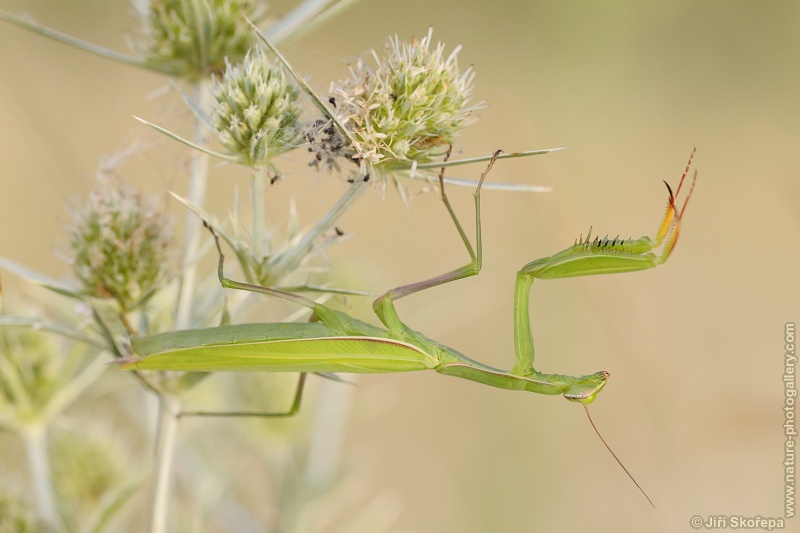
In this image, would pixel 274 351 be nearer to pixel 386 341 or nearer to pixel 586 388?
pixel 386 341

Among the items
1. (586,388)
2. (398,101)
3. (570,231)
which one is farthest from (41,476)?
(570,231)

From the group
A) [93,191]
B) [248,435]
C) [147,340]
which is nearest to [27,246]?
[248,435]

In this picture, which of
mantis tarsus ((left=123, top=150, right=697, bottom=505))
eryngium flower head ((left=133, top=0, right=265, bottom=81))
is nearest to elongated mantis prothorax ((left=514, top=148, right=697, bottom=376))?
mantis tarsus ((left=123, top=150, right=697, bottom=505))

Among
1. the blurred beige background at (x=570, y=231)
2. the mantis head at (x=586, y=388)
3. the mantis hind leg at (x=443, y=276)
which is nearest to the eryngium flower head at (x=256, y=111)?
the blurred beige background at (x=570, y=231)

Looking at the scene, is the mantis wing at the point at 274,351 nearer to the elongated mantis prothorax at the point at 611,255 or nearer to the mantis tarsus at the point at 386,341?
the mantis tarsus at the point at 386,341

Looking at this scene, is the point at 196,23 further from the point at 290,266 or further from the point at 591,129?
the point at 591,129

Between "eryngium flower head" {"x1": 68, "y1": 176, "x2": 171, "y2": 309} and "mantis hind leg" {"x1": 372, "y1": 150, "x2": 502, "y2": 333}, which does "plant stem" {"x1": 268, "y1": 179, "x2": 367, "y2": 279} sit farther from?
"eryngium flower head" {"x1": 68, "y1": 176, "x2": 171, "y2": 309}
